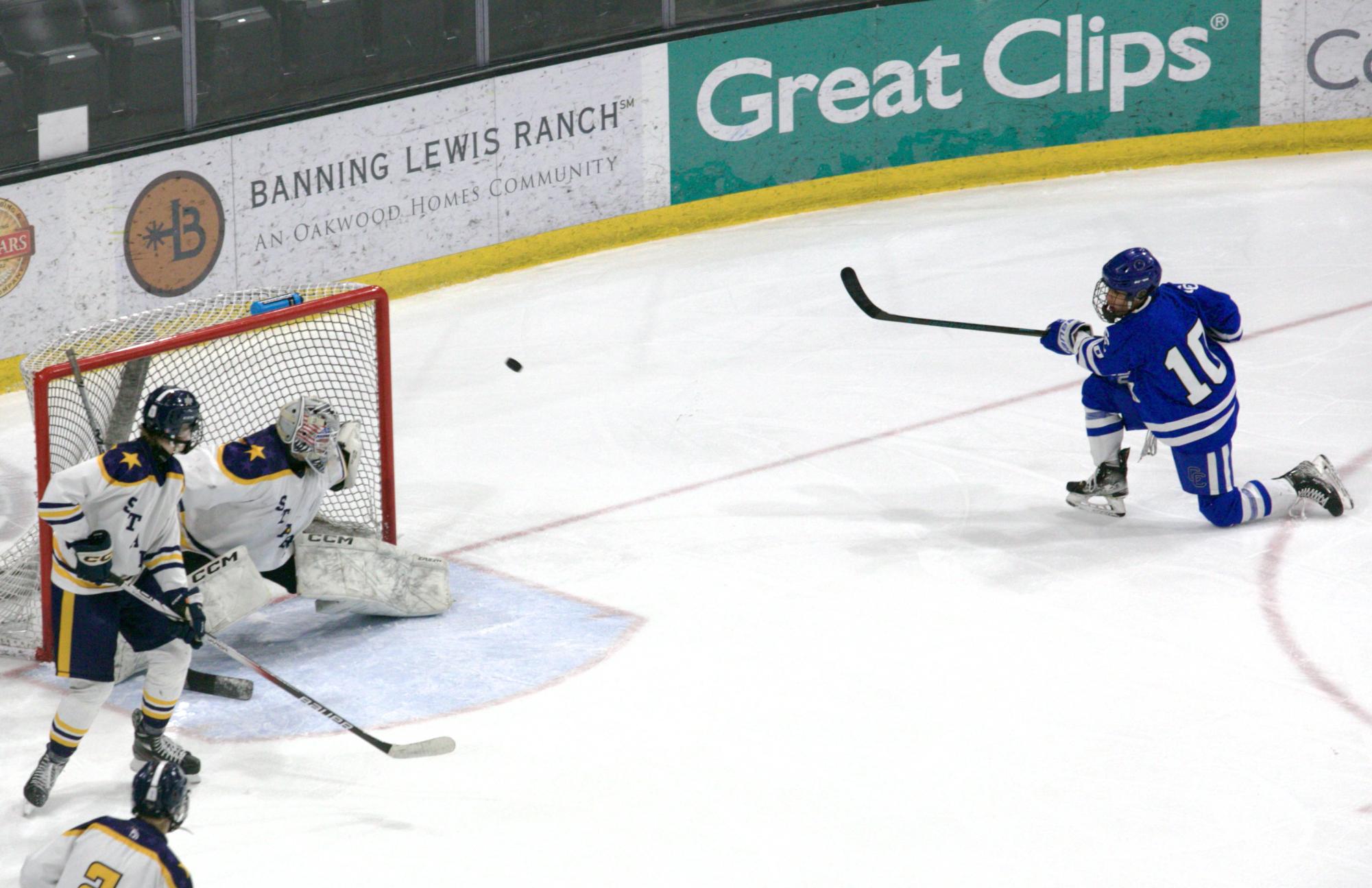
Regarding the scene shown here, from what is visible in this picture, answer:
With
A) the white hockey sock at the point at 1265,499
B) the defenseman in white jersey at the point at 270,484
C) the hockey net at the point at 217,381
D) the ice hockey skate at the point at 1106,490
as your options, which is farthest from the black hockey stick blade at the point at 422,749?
the white hockey sock at the point at 1265,499

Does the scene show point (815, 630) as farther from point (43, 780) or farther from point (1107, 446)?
point (43, 780)

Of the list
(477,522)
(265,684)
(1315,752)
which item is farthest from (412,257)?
(1315,752)

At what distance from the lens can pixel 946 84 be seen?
376 inches

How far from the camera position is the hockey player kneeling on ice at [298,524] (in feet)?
15.8

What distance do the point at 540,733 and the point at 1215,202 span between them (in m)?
5.83

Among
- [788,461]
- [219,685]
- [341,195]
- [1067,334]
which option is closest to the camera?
[219,685]

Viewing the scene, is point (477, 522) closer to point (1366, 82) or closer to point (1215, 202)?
point (1215, 202)

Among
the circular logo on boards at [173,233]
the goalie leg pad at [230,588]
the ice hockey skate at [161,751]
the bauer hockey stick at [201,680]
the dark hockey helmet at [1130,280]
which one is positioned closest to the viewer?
the ice hockey skate at [161,751]

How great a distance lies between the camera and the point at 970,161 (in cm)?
970

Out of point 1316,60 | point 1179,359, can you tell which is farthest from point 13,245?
point 1316,60

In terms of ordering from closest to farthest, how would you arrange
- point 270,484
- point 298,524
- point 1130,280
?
point 270,484 < point 298,524 < point 1130,280

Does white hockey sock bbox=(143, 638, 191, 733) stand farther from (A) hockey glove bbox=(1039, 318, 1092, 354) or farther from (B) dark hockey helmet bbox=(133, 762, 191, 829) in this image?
Result: (A) hockey glove bbox=(1039, 318, 1092, 354)

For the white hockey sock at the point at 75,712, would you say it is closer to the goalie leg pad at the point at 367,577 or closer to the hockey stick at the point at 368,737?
the hockey stick at the point at 368,737

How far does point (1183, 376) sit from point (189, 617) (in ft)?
9.70
